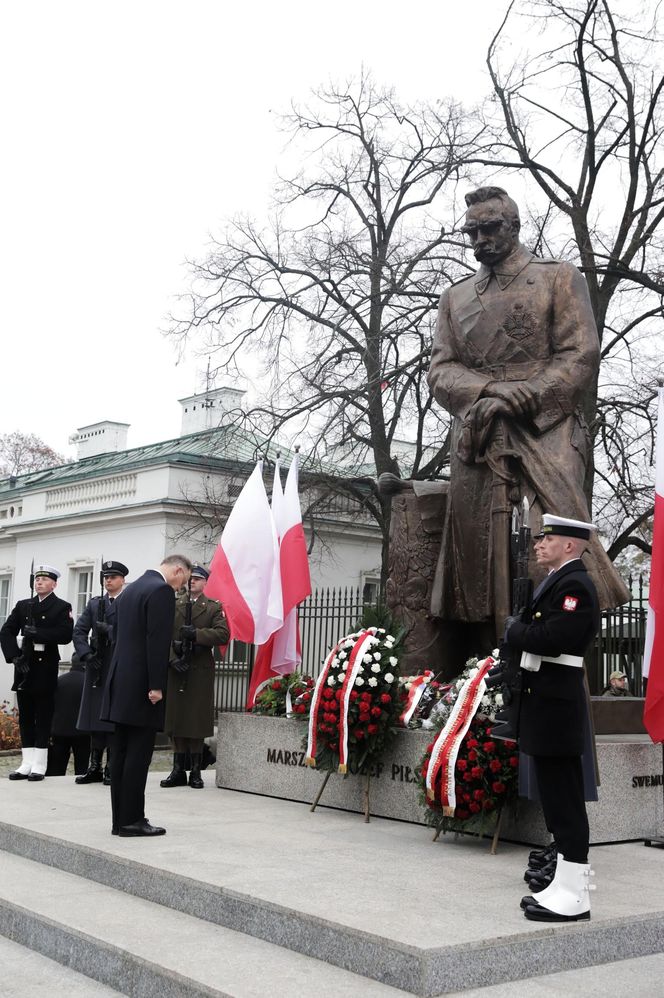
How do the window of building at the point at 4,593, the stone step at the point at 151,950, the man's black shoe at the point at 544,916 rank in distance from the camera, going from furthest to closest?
the window of building at the point at 4,593, the man's black shoe at the point at 544,916, the stone step at the point at 151,950

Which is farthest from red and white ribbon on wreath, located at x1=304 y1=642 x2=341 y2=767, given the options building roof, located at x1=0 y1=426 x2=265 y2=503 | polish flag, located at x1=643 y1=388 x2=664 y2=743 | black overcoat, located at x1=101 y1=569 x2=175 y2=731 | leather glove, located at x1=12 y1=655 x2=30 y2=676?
building roof, located at x1=0 y1=426 x2=265 y2=503

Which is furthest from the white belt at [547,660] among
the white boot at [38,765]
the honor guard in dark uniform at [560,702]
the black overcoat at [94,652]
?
the white boot at [38,765]

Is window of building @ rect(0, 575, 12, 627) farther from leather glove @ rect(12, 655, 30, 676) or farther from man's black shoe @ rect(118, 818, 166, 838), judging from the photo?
man's black shoe @ rect(118, 818, 166, 838)

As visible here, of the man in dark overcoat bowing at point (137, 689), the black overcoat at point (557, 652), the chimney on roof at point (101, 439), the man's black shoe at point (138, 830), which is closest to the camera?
the black overcoat at point (557, 652)

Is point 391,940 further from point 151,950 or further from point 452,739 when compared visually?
point 452,739

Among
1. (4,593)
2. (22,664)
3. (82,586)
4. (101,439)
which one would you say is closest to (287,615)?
(22,664)

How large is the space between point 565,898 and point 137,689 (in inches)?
117

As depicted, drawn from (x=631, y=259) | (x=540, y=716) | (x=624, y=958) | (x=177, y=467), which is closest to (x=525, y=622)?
(x=540, y=716)

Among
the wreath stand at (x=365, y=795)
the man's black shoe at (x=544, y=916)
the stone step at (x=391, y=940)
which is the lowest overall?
the stone step at (x=391, y=940)

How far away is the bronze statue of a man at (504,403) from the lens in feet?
23.3

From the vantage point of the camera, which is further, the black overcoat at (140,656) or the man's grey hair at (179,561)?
the man's grey hair at (179,561)

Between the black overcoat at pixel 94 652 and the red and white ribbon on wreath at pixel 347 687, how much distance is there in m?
2.39

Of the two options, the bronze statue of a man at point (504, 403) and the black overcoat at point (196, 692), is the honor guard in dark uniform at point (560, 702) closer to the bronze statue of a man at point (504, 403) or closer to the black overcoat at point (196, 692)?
the bronze statue of a man at point (504, 403)

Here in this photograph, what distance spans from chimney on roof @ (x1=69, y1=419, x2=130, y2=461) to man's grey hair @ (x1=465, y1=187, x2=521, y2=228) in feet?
97.6
